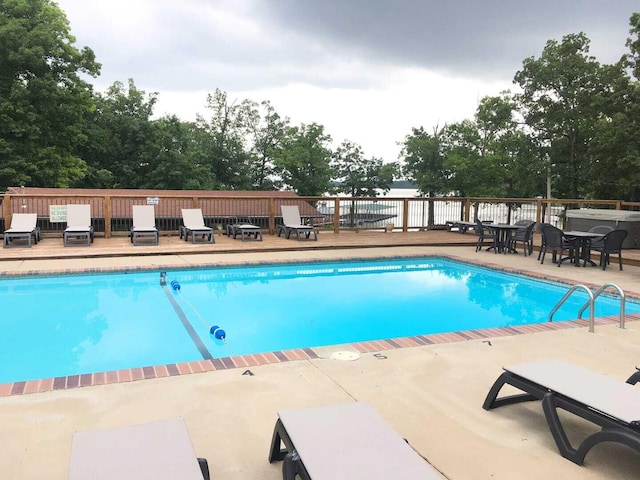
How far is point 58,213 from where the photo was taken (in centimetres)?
1116

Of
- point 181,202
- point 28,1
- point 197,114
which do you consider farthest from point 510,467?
point 197,114

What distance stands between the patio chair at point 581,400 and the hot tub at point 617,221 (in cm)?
1014

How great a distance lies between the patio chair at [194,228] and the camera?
11.3m

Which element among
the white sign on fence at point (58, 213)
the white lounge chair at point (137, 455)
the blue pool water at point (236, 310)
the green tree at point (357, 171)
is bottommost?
the blue pool water at point (236, 310)

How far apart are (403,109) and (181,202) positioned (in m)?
16.3

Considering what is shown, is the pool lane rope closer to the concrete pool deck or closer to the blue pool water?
the blue pool water

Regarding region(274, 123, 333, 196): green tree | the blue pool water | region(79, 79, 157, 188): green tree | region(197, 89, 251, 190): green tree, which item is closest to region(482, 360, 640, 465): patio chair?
the blue pool water

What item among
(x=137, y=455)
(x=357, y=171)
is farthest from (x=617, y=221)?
(x=357, y=171)

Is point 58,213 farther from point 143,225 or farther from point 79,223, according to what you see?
point 143,225

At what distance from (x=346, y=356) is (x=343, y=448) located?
1.98m

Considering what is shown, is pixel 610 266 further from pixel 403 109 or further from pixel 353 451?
pixel 403 109

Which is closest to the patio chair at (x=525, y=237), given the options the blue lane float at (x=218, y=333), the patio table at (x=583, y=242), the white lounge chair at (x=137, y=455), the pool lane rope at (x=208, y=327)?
the patio table at (x=583, y=242)

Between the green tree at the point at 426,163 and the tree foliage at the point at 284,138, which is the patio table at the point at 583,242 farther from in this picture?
the green tree at the point at 426,163

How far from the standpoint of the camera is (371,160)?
28.9 m
